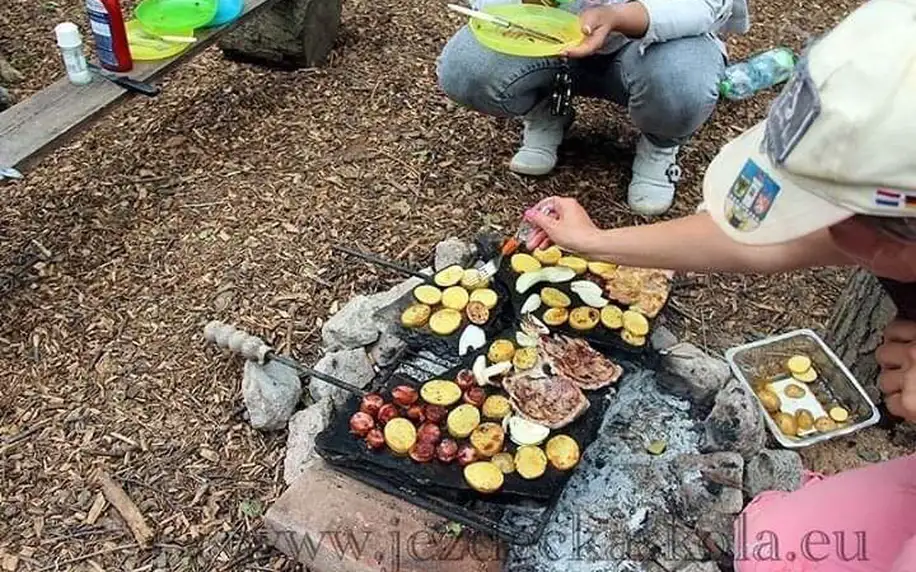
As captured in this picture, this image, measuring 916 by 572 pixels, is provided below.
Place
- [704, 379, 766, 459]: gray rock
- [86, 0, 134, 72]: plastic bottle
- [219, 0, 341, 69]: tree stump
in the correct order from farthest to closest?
[219, 0, 341, 69]: tree stump → [86, 0, 134, 72]: plastic bottle → [704, 379, 766, 459]: gray rock

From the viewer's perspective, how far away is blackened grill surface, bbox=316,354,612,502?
166 cm

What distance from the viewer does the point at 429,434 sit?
1720 millimetres

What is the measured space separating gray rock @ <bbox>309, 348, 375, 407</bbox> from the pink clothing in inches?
33.3

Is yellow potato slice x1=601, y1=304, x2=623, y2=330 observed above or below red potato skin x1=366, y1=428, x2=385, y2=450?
above

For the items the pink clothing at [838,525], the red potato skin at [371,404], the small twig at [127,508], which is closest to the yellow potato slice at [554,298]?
the red potato skin at [371,404]

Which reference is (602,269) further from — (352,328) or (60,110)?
(60,110)

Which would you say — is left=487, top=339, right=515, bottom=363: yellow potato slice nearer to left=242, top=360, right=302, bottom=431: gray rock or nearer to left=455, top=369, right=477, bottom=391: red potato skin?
left=455, top=369, right=477, bottom=391: red potato skin

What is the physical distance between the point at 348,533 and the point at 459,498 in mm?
213

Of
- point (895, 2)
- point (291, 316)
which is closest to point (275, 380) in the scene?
point (291, 316)

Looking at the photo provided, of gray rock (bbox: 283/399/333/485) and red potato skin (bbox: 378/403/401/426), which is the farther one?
gray rock (bbox: 283/399/333/485)

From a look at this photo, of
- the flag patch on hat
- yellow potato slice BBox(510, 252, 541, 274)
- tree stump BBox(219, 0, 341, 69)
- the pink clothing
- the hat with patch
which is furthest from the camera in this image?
tree stump BBox(219, 0, 341, 69)

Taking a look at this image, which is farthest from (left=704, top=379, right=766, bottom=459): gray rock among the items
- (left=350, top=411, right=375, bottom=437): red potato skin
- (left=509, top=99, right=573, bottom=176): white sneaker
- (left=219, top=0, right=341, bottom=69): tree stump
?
(left=219, top=0, right=341, bottom=69): tree stump

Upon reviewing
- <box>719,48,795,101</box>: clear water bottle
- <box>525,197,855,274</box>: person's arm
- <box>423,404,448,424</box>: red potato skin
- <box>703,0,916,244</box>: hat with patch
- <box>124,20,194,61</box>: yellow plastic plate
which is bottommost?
<box>719,48,795,101</box>: clear water bottle

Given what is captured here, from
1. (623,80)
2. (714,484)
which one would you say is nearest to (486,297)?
(714,484)
